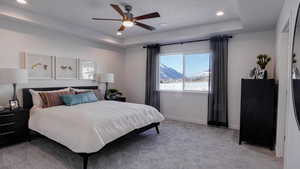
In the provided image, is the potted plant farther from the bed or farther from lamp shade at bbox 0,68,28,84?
lamp shade at bbox 0,68,28,84

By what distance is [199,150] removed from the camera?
9.33ft

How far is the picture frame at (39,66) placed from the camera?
3.54 meters

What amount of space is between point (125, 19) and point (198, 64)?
2.74 meters

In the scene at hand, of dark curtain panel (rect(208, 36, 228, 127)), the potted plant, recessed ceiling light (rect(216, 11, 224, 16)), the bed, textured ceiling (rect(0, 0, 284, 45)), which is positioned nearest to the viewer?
the bed

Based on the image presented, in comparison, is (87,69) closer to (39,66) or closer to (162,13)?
A: (39,66)

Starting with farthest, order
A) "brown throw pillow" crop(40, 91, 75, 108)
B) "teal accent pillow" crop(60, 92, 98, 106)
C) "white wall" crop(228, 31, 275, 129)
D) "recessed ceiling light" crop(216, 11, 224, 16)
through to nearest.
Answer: "white wall" crop(228, 31, 275, 129), "teal accent pillow" crop(60, 92, 98, 106), "brown throw pillow" crop(40, 91, 75, 108), "recessed ceiling light" crop(216, 11, 224, 16)

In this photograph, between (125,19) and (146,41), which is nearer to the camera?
(125,19)

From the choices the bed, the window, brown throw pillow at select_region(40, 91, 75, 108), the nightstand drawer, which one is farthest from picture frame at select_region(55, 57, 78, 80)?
the window

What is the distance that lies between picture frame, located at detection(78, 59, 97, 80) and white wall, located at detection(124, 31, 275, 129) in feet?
4.53

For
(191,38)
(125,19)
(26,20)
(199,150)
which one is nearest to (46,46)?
(26,20)

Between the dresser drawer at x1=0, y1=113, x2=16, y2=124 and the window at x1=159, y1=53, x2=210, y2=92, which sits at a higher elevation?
the window at x1=159, y1=53, x2=210, y2=92

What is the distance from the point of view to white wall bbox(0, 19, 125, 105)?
325 centimetres

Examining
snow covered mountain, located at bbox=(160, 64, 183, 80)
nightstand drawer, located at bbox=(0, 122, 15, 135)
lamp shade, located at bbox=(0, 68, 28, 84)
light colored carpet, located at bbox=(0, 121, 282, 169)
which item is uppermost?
snow covered mountain, located at bbox=(160, 64, 183, 80)

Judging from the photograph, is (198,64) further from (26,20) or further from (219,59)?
(26,20)
